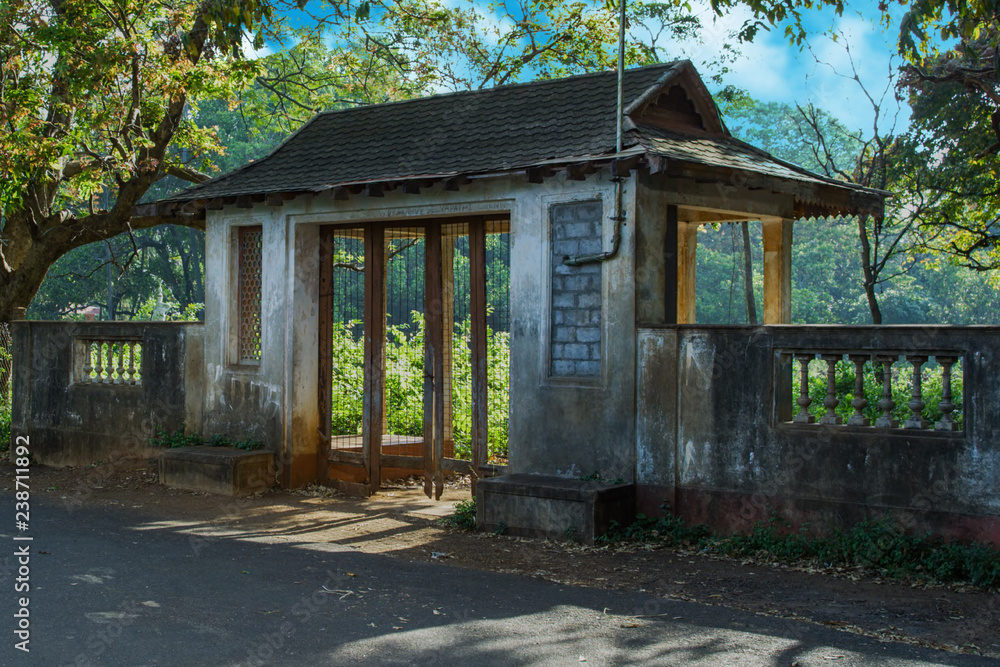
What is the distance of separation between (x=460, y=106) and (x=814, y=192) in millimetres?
Result: 4034

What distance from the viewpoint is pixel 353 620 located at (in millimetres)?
5953

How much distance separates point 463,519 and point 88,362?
20.8ft

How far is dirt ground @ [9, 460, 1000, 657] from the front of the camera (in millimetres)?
6199

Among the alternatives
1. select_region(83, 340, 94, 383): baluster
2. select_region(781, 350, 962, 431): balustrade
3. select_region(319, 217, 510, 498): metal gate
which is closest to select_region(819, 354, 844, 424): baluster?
select_region(781, 350, 962, 431): balustrade

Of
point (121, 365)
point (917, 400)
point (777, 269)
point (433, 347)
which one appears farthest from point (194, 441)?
point (917, 400)

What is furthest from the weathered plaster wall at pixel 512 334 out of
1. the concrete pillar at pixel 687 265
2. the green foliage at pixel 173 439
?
the concrete pillar at pixel 687 265

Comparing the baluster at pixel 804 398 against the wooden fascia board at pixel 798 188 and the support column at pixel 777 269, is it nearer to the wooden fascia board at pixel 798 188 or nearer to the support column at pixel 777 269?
the wooden fascia board at pixel 798 188

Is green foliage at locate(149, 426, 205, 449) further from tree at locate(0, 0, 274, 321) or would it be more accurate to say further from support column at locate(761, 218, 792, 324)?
support column at locate(761, 218, 792, 324)

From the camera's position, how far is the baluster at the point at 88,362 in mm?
12781

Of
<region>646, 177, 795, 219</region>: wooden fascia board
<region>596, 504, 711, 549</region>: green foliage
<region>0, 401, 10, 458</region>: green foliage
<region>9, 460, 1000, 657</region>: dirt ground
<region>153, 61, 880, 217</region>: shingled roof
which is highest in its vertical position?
<region>153, 61, 880, 217</region>: shingled roof

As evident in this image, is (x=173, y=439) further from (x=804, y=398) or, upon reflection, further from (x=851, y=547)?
(x=851, y=547)

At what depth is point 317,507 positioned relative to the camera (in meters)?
10.4

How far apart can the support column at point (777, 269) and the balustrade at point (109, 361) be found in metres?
7.64

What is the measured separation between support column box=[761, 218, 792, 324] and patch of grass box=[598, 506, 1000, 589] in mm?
2914
